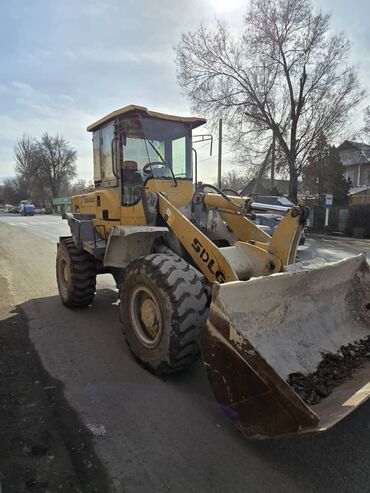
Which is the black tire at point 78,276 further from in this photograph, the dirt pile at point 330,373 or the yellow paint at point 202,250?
the dirt pile at point 330,373

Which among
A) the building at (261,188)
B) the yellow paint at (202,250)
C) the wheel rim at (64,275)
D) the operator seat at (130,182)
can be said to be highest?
the building at (261,188)

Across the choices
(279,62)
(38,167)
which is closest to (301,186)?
(279,62)

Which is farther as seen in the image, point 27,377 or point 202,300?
point 27,377

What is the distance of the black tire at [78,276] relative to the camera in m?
5.92

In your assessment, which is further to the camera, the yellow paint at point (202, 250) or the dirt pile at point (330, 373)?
the yellow paint at point (202, 250)

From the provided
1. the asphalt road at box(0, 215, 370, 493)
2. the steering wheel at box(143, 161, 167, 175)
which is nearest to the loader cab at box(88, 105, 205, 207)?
the steering wheel at box(143, 161, 167, 175)

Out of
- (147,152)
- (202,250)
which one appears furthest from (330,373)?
(147,152)

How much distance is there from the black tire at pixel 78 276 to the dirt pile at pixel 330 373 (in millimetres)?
3746

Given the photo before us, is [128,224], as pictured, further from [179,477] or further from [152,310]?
[179,477]

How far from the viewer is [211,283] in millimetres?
3977

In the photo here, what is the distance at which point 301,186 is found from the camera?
3034cm

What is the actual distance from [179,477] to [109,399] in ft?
3.75

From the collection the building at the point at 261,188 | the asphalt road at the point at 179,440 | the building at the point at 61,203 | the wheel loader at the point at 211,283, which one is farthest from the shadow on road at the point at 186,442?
the building at the point at 61,203

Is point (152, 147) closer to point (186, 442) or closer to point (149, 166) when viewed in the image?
point (149, 166)
